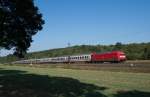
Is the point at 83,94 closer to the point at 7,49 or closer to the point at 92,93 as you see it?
the point at 92,93

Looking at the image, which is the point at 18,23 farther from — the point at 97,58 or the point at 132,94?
the point at 97,58

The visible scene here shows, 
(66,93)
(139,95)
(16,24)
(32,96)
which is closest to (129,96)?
(139,95)

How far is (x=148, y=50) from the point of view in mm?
74625

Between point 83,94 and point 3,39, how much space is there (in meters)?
7.58

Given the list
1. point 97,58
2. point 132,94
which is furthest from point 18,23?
point 97,58

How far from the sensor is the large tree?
2149 cm

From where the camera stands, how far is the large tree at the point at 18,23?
2149cm

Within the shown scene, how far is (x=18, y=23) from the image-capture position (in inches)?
888

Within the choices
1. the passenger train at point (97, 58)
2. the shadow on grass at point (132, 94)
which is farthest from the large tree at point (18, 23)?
the passenger train at point (97, 58)

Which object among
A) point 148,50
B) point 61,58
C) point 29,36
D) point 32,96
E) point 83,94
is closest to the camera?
point 32,96

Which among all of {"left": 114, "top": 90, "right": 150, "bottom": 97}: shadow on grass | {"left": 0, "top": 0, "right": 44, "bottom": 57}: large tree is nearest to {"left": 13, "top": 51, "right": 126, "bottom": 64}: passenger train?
{"left": 0, "top": 0, "right": 44, "bottom": 57}: large tree

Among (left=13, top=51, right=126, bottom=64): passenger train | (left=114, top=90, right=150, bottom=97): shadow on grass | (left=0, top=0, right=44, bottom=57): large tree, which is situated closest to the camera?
(left=114, top=90, right=150, bottom=97): shadow on grass

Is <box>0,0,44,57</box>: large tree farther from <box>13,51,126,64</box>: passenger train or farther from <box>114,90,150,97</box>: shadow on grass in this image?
<box>13,51,126,64</box>: passenger train

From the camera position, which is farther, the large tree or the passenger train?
the passenger train
